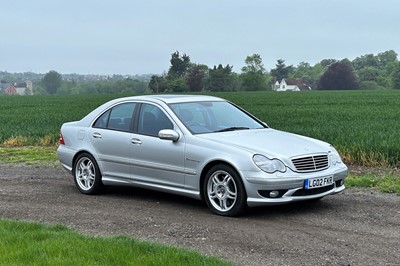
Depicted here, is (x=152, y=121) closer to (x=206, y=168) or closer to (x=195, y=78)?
(x=206, y=168)

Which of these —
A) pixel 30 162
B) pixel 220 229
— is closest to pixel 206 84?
pixel 30 162

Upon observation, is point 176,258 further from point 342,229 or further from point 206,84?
point 206,84

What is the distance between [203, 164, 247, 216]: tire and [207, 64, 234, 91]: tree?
322ft

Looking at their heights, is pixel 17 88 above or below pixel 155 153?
above

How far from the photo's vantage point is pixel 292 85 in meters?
146

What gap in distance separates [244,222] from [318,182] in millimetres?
1062

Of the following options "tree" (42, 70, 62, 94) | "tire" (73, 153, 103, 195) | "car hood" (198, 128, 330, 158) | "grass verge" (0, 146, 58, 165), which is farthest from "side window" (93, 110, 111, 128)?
"tree" (42, 70, 62, 94)

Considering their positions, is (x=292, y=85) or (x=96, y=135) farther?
(x=292, y=85)

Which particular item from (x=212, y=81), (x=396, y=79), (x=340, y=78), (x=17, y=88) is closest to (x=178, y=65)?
(x=212, y=81)

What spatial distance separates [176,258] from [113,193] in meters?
4.28

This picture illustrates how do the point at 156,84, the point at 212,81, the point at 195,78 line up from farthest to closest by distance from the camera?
the point at 212,81, the point at 195,78, the point at 156,84

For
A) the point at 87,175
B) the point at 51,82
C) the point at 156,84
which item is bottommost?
the point at 87,175

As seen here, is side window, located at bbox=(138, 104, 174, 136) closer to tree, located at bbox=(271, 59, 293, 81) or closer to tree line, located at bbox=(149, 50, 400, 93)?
tree line, located at bbox=(149, 50, 400, 93)

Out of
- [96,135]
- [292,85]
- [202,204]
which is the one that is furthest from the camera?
[292,85]
